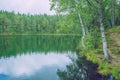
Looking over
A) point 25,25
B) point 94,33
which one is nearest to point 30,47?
point 94,33

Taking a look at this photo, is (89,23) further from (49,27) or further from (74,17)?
(49,27)

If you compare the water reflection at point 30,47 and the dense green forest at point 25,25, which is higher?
the dense green forest at point 25,25

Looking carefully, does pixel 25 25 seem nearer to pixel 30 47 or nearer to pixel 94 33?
pixel 30 47

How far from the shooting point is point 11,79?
22078 millimetres

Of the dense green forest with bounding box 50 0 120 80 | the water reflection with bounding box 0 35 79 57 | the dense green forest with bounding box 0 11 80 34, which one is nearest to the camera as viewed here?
the dense green forest with bounding box 50 0 120 80

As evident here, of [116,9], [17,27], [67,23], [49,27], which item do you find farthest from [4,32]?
[67,23]

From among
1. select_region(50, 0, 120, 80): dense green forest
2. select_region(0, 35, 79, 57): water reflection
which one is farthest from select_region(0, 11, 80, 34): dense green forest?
select_region(50, 0, 120, 80): dense green forest

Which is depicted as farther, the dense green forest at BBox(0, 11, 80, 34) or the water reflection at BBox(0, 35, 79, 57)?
the dense green forest at BBox(0, 11, 80, 34)

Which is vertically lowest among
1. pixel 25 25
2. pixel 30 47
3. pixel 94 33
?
pixel 30 47

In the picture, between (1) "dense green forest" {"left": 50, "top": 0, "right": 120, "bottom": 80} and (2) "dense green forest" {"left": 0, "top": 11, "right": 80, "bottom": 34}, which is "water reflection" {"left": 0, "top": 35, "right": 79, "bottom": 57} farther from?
(2) "dense green forest" {"left": 0, "top": 11, "right": 80, "bottom": 34}

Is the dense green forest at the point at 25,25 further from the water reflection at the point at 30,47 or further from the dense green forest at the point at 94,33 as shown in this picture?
the dense green forest at the point at 94,33

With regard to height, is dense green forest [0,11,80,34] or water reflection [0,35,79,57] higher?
dense green forest [0,11,80,34]

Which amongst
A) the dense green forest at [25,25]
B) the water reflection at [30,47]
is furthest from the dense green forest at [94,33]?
the dense green forest at [25,25]

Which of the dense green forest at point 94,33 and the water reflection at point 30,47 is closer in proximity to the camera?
the dense green forest at point 94,33
